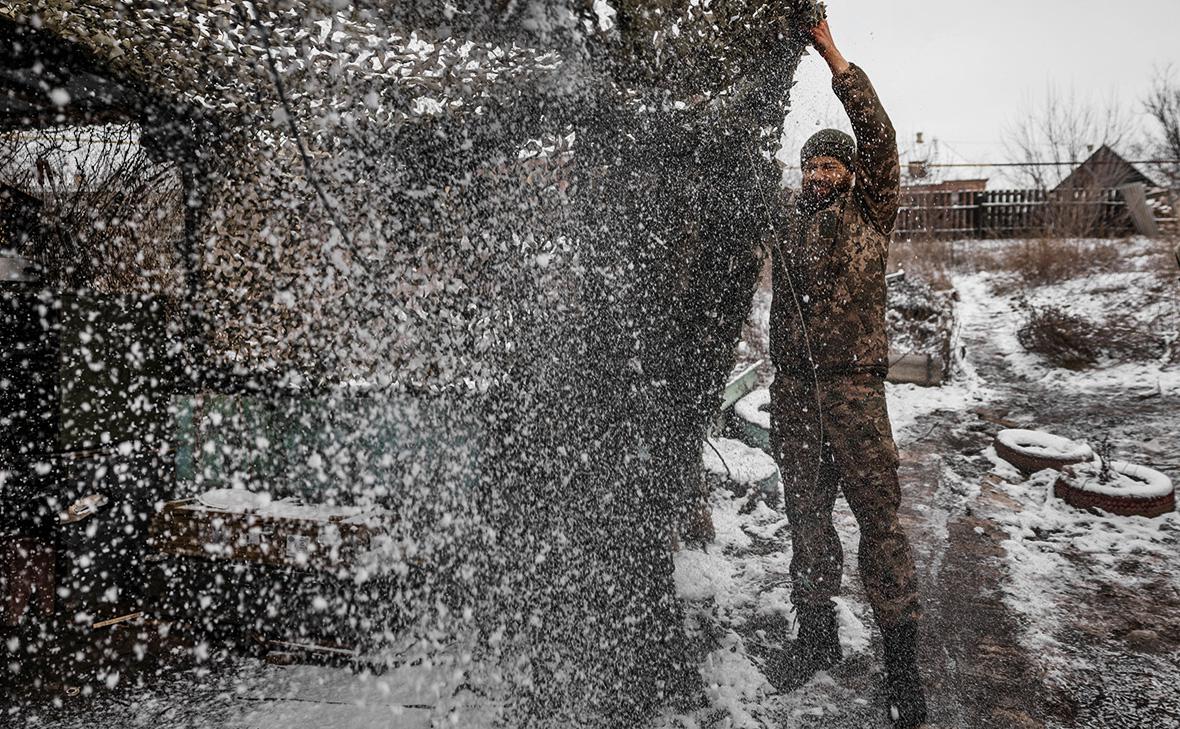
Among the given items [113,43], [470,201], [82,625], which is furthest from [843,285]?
[82,625]

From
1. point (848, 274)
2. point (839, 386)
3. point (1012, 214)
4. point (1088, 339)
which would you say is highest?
point (1012, 214)

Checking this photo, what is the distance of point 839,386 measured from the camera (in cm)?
237

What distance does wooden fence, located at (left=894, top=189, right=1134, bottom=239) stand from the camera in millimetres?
11438

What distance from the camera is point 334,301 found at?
2672 mm

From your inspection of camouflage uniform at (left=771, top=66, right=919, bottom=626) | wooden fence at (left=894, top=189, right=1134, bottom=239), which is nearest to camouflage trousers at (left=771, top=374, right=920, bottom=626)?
camouflage uniform at (left=771, top=66, right=919, bottom=626)

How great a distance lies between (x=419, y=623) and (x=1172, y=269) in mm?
11582

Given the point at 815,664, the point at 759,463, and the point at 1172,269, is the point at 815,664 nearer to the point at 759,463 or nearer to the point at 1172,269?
the point at 759,463

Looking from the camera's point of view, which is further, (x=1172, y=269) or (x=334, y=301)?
(x=1172, y=269)

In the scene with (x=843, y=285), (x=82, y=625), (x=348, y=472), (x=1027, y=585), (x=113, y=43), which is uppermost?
(x=113, y=43)

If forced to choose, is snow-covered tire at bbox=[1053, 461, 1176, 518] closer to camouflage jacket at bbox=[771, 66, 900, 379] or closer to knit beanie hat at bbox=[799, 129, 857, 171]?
camouflage jacket at bbox=[771, 66, 900, 379]

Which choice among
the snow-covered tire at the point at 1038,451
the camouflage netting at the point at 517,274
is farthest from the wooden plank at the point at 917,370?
the camouflage netting at the point at 517,274

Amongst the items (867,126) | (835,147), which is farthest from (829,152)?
(867,126)

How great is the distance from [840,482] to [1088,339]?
25.4 ft

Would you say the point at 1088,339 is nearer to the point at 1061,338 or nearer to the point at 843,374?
the point at 1061,338
